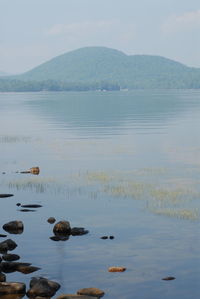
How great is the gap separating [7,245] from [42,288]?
279 inches

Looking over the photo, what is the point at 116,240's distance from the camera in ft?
113

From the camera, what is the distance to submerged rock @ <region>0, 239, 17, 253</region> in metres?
32.0

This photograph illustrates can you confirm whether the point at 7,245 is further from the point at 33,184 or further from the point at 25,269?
the point at 33,184

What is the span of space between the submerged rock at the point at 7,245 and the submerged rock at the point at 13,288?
5.94m

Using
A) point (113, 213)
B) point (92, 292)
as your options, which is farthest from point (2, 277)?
point (113, 213)

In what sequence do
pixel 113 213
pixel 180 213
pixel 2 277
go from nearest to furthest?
pixel 2 277, pixel 180 213, pixel 113 213

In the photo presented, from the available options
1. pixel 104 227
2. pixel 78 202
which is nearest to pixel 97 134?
pixel 78 202

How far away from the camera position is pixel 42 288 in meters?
25.8

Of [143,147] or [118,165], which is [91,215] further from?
[143,147]

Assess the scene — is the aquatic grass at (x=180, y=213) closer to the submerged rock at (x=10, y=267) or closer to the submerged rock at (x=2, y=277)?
the submerged rock at (x=10, y=267)

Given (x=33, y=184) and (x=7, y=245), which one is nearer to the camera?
(x=7, y=245)

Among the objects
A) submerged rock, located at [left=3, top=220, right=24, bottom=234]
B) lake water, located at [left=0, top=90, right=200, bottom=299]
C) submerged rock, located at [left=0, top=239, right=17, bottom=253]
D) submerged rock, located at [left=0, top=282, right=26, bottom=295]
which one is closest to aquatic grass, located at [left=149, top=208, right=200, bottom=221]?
lake water, located at [left=0, top=90, right=200, bottom=299]

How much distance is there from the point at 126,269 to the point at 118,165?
3655 centimetres

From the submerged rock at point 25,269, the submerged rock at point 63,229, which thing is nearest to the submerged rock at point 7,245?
the submerged rock at point 25,269
